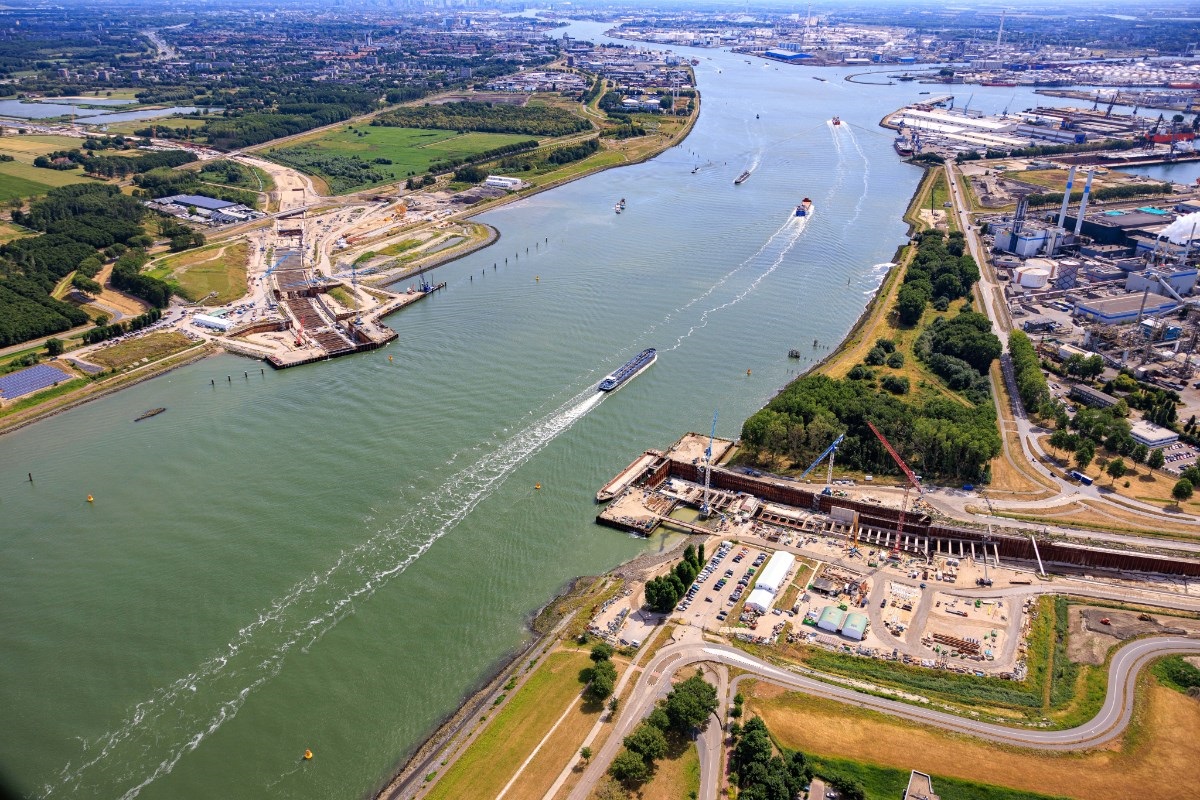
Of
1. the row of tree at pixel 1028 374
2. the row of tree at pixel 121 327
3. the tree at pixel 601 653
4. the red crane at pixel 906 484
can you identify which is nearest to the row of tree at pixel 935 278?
the row of tree at pixel 1028 374

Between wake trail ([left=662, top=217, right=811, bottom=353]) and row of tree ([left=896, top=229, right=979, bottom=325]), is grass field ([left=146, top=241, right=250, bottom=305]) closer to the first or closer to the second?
wake trail ([left=662, top=217, right=811, bottom=353])

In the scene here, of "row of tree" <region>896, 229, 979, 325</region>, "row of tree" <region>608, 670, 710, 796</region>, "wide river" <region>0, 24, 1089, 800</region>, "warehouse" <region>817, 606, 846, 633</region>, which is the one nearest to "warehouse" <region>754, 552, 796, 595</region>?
"warehouse" <region>817, 606, 846, 633</region>

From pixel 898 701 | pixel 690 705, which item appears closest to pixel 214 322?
pixel 690 705

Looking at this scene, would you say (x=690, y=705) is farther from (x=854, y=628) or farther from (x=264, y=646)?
(x=264, y=646)

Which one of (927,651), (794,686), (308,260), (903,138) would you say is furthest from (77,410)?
(903,138)

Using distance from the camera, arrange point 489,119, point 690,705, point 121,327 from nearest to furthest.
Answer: point 690,705
point 121,327
point 489,119

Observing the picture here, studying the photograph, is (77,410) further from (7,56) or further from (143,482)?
(7,56)
